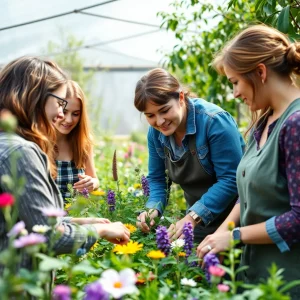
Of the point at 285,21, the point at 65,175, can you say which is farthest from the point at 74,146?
the point at 285,21

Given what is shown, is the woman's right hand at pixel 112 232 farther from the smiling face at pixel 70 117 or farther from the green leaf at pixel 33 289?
the smiling face at pixel 70 117

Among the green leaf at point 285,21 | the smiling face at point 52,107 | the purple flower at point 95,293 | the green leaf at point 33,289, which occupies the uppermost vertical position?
the green leaf at point 285,21

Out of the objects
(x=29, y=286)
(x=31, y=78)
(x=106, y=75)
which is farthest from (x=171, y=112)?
(x=106, y=75)

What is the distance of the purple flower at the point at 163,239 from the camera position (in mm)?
1966

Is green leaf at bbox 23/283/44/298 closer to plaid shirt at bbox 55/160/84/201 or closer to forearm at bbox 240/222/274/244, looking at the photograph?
forearm at bbox 240/222/274/244

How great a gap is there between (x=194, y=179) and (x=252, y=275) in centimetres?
84

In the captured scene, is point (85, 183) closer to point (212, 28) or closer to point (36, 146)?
point (36, 146)

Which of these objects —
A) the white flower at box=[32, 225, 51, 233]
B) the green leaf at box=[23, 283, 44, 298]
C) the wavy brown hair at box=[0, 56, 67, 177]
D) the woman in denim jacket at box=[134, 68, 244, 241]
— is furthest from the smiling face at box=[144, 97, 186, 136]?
the green leaf at box=[23, 283, 44, 298]

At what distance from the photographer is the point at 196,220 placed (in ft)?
8.48

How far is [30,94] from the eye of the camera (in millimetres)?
1954

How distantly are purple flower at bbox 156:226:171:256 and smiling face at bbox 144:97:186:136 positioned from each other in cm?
85

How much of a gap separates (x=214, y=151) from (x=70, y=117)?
1.15 metres

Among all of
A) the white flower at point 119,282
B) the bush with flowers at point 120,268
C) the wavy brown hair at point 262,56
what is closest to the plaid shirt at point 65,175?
the bush with flowers at point 120,268

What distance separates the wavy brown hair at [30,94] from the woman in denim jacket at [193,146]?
75cm
